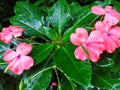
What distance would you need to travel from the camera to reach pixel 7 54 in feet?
4.17

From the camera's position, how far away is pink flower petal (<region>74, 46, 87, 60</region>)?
122cm

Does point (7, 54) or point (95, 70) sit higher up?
point (7, 54)

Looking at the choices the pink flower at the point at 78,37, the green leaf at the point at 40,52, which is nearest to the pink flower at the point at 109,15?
the pink flower at the point at 78,37

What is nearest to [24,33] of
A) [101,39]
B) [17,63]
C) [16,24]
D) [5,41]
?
[16,24]

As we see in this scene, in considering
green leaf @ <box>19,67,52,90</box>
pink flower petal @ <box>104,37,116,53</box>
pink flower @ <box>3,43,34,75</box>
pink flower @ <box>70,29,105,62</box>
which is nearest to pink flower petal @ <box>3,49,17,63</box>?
pink flower @ <box>3,43,34,75</box>

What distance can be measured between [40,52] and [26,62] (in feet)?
0.34

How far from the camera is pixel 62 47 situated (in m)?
1.33

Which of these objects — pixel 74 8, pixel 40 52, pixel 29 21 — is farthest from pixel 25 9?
pixel 40 52

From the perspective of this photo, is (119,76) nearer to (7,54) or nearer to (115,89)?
(115,89)

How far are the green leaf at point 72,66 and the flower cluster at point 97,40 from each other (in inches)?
1.4

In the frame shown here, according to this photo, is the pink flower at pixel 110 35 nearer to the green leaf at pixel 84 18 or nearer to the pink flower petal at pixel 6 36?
the green leaf at pixel 84 18

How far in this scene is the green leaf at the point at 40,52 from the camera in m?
1.30

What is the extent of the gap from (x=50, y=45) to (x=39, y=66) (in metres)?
0.09

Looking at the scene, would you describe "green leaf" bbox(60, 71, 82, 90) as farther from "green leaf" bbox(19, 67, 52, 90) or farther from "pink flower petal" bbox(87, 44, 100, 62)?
"pink flower petal" bbox(87, 44, 100, 62)
